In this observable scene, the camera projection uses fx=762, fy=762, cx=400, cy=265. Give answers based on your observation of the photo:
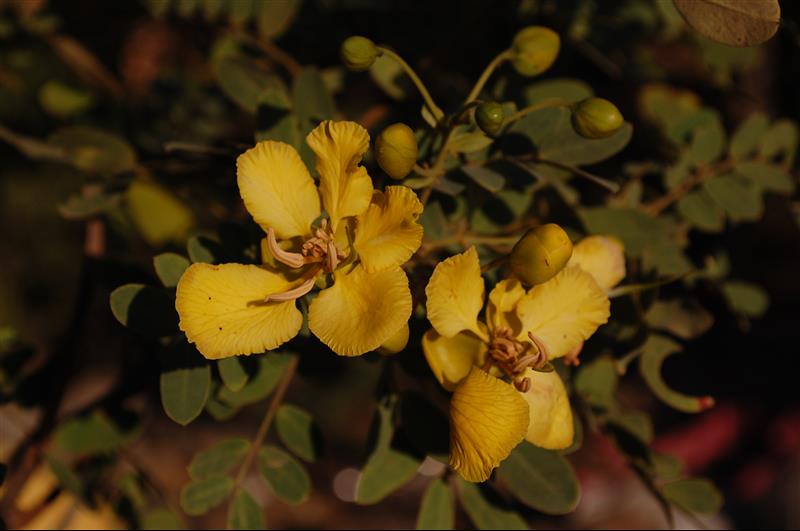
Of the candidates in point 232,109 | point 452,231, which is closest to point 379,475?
point 452,231

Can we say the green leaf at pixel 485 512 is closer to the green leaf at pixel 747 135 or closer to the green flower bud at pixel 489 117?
the green flower bud at pixel 489 117

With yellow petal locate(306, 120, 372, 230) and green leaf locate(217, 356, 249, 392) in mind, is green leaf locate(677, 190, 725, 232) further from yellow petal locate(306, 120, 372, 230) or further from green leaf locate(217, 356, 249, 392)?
green leaf locate(217, 356, 249, 392)

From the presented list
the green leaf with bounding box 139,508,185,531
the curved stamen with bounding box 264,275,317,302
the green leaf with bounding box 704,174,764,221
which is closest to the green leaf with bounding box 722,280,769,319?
the green leaf with bounding box 704,174,764,221

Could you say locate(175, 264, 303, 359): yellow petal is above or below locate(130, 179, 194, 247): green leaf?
above

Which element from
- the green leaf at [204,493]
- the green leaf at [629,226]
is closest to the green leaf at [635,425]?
the green leaf at [629,226]

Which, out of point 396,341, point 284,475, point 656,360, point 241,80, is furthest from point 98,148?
point 656,360
